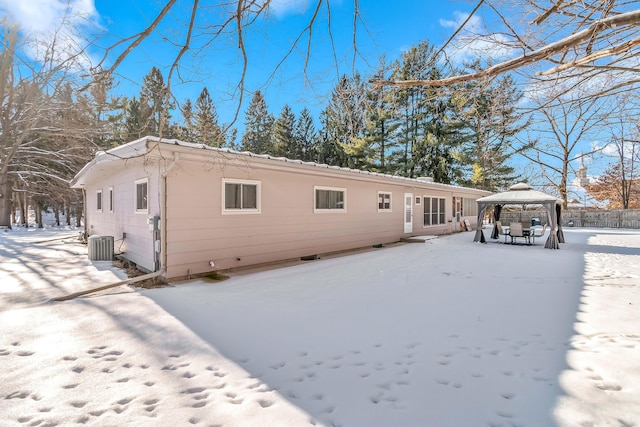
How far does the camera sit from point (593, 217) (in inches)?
830

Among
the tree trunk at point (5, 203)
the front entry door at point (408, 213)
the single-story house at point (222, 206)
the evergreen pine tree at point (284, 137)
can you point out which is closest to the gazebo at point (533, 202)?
the front entry door at point (408, 213)

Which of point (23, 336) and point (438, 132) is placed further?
point (438, 132)

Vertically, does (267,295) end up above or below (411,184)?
below

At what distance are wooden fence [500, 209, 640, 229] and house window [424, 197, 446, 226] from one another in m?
7.14

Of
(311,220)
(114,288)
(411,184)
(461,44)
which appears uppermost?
(461,44)

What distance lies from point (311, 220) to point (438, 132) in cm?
1806

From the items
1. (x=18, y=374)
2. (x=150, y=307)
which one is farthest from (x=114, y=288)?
(x=18, y=374)

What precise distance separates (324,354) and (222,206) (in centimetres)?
435

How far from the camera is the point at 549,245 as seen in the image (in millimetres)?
10734

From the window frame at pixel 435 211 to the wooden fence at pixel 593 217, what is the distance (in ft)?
22.9

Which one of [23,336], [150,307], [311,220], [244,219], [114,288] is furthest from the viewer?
A: [311,220]

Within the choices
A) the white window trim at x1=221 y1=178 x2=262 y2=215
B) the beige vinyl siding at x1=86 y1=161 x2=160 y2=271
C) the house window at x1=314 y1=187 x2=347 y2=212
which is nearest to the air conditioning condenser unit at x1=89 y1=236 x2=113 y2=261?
the beige vinyl siding at x1=86 y1=161 x2=160 y2=271

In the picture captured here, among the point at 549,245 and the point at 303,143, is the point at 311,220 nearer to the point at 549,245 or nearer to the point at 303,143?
the point at 549,245

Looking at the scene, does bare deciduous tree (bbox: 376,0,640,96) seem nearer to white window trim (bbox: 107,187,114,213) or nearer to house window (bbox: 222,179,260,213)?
house window (bbox: 222,179,260,213)
